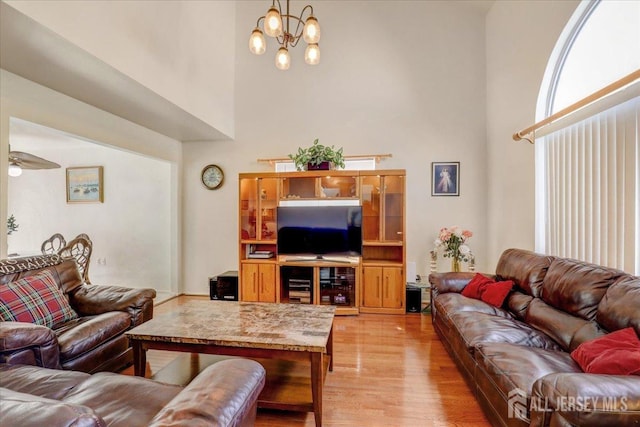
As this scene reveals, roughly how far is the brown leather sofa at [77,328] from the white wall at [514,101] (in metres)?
3.88

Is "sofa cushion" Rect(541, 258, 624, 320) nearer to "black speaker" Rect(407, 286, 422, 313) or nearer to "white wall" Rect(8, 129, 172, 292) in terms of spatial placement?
"black speaker" Rect(407, 286, 422, 313)

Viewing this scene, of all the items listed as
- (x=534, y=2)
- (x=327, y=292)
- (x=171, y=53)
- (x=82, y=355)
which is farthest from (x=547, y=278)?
(x=171, y=53)

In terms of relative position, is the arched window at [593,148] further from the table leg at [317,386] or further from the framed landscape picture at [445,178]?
the table leg at [317,386]

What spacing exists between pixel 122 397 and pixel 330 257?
9.24 ft

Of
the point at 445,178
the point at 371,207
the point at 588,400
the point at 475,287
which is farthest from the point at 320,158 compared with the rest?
the point at 588,400

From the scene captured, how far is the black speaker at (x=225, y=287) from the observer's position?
4156 mm

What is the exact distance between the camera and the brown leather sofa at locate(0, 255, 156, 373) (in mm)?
1630

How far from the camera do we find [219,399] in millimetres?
978

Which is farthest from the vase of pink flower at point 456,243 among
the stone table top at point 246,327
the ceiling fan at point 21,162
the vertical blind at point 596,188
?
the ceiling fan at point 21,162

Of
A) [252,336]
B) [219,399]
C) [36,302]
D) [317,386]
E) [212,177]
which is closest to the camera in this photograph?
[219,399]

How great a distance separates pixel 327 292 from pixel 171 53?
331 cm

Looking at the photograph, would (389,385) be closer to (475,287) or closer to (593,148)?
(475,287)

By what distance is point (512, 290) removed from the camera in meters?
2.67

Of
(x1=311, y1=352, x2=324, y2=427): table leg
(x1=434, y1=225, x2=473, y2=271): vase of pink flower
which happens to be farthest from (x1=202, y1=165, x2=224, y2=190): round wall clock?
(x1=311, y1=352, x2=324, y2=427): table leg
